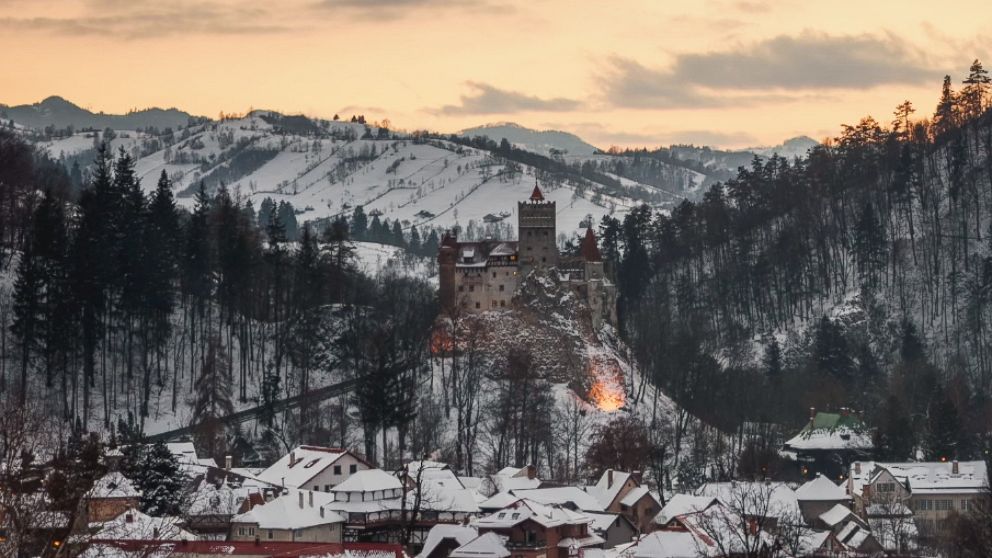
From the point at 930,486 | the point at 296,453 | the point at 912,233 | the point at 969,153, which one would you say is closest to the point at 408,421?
the point at 296,453

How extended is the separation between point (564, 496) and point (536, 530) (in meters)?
14.3

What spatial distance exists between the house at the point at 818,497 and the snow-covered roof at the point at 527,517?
21.2 m

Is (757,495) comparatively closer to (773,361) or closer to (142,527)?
(142,527)

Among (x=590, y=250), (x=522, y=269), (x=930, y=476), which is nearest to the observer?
(x=930, y=476)

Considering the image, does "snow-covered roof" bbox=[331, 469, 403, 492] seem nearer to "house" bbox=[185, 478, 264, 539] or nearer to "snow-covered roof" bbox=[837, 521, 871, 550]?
"house" bbox=[185, 478, 264, 539]

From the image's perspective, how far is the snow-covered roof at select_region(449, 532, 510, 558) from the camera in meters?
100

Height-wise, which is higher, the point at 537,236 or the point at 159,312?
the point at 537,236

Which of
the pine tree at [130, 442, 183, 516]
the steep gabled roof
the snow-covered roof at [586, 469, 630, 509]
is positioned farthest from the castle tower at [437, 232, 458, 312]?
the pine tree at [130, 442, 183, 516]

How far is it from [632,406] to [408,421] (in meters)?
22.8

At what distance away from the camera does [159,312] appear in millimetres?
146000

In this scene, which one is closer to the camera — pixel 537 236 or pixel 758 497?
pixel 758 497

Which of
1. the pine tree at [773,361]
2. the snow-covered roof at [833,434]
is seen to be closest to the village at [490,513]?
the snow-covered roof at [833,434]

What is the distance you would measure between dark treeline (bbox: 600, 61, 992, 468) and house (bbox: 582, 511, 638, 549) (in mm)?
40355

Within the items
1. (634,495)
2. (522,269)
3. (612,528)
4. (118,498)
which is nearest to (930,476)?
(634,495)
